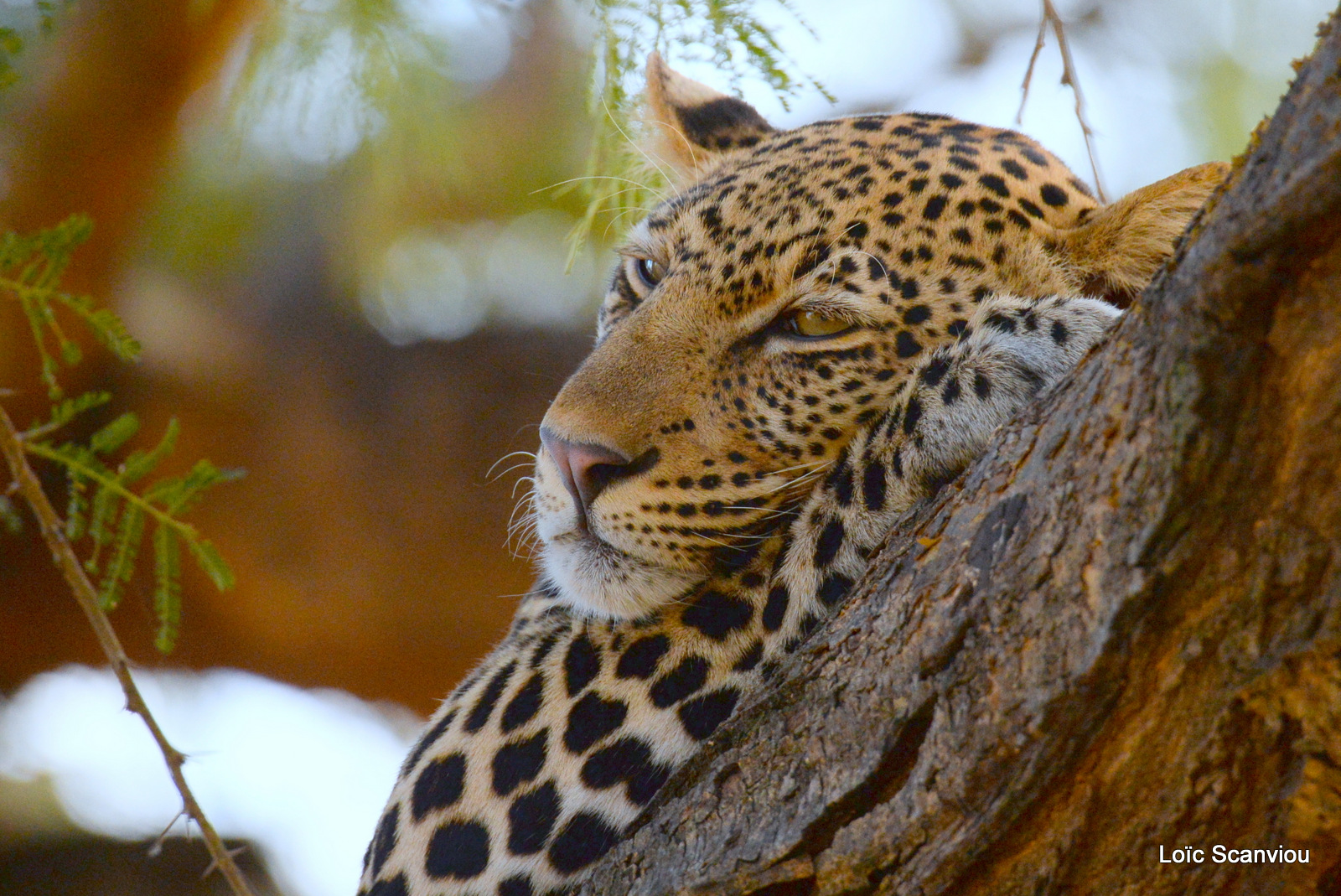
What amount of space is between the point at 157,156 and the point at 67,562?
3241 mm

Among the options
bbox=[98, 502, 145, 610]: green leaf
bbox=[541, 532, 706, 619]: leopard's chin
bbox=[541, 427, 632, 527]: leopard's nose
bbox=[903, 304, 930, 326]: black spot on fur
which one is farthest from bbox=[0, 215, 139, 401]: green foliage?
bbox=[903, 304, 930, 326]: black spot on fur

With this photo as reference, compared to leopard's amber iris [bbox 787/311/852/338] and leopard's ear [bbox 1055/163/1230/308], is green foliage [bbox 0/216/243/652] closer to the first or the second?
leopard's amber iris [bbox 787/311/852/338]

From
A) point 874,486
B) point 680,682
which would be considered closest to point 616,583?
point 680,682

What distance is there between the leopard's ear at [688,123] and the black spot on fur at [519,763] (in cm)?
210

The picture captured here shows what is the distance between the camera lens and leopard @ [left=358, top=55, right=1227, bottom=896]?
213 cm

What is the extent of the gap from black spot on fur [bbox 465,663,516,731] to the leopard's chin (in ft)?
1.09

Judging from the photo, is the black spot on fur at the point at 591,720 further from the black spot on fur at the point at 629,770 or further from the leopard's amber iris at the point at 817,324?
the leopard's amber iris at the point at 817,324

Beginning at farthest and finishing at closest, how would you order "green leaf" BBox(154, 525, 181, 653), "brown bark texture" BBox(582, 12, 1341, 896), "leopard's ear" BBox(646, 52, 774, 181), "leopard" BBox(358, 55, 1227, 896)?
"leopard's ear" BBox(646, 52, 774, 181) < "green leaf" BBox(154, 525, 181, 653) < "leopard" BBox(358, 55, 1227, 896) < "brown bark texture" BBox(582, 12, 1341, 896)

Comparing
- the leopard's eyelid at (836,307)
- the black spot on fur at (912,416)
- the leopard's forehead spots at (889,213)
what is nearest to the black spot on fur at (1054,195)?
the leopard's forehead spots at (889,213)

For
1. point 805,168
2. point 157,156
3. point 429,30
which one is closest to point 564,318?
point 157,156

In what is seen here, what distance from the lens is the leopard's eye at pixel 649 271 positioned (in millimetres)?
3016

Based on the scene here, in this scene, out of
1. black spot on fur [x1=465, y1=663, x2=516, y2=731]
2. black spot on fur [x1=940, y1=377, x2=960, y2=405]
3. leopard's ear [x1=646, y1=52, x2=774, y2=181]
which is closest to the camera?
black spot on fur [x1=940, y1=377, x2=960, y2=405]

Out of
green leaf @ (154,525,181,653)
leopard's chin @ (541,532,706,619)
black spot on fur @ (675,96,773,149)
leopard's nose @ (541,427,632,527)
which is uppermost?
black spot on fur @ (675,96,773,149)

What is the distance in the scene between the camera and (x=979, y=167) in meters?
2.81
